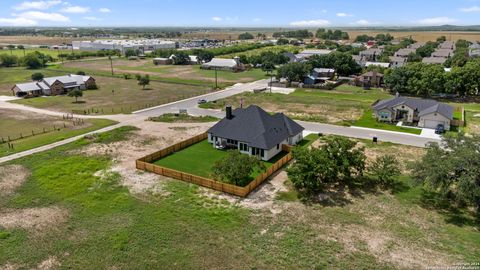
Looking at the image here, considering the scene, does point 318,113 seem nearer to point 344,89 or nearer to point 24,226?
point 344,89

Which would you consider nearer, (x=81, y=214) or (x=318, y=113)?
(x=81, y=214)

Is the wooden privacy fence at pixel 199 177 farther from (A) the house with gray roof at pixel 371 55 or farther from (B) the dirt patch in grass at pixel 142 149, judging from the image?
(A) the house with gray roof at pixel 371 55

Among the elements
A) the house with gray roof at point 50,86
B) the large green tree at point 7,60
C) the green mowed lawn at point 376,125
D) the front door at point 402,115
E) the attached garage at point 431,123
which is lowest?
the green mowed lawn at point 376,125

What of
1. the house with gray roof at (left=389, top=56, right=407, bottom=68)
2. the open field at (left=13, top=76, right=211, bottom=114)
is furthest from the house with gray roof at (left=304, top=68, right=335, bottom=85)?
the house with gray roof at (left=389, top=56, right=407, bottom=68)

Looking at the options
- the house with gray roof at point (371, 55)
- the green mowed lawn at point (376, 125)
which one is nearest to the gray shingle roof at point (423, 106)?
the green mowed lawn at point (376, 125)

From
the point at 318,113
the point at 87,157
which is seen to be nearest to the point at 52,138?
the point at 87,157

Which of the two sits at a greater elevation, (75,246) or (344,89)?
(344,89)
